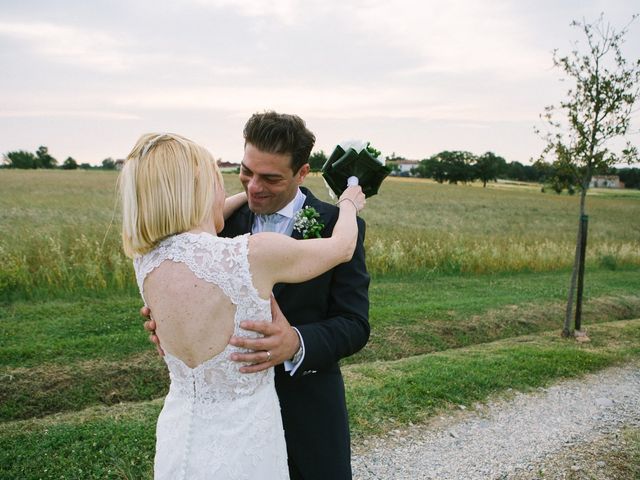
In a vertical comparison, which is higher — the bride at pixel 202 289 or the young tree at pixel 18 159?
the young tree at pixel 18 159

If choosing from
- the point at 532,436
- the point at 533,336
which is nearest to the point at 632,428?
the point at 532,436

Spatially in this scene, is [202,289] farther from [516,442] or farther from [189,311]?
[516,442]

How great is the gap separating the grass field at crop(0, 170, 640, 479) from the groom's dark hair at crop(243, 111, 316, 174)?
77.0 inches

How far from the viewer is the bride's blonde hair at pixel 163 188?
2012 millimetres

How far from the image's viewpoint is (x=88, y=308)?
9.65 metres

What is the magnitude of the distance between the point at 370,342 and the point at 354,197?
21.2ft

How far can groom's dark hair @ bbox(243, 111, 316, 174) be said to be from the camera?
298cm

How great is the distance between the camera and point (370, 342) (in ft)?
29.3

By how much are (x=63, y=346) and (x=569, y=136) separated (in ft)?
29.9

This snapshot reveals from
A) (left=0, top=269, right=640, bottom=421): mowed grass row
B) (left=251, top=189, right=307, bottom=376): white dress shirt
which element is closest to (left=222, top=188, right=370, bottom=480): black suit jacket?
(left=251, top=189, right=307, bottom=376): white dress shirt

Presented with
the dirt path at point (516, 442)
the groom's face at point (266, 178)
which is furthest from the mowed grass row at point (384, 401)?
the groom's face at point (266, 178)

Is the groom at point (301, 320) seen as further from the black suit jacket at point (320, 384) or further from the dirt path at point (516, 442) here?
the dirt path at point (516, 442)

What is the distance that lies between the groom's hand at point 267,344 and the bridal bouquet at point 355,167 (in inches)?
38.9

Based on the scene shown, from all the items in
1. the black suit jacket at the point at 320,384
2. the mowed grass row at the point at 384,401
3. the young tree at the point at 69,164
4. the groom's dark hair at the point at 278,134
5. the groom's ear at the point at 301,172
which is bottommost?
the mowed grass row at the point at 384,401
